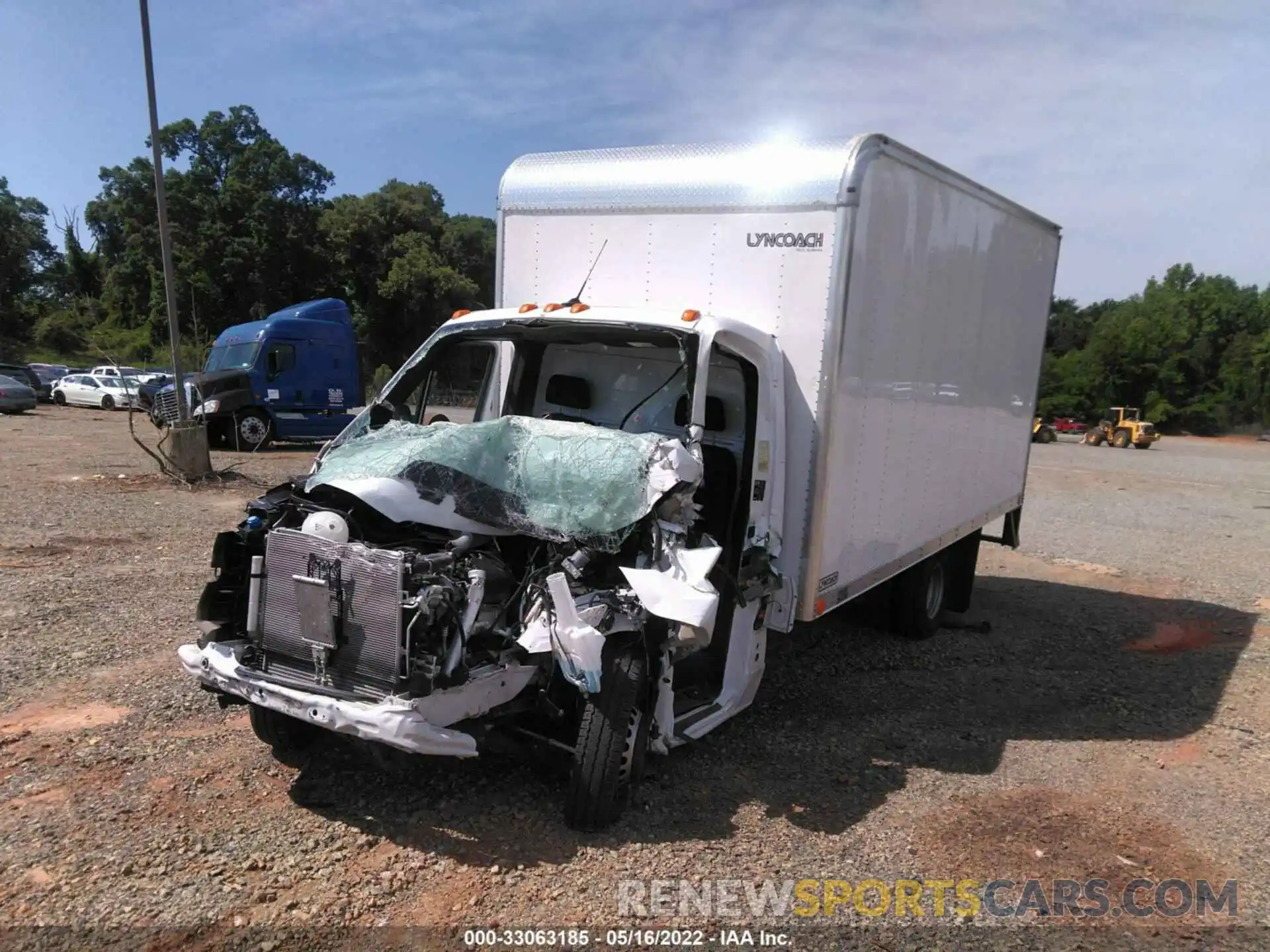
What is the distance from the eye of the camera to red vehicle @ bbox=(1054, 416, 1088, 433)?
5338 centimetres

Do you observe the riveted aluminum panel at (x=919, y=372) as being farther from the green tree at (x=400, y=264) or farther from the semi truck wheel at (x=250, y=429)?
the green tree at (x=400, y=264)

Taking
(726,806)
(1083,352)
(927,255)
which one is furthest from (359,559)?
(1083,352)

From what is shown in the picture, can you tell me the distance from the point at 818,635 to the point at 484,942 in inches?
181

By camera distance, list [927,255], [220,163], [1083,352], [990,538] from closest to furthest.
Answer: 1. [927,255]
2. [990,538]
3. [220,163]
4. [1083,352]

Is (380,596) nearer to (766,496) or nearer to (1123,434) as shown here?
(766,496)

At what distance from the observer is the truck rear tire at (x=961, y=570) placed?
799 cm

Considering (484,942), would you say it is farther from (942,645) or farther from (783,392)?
(942,645)

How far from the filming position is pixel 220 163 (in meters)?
42.4

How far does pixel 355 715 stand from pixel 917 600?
201 inches

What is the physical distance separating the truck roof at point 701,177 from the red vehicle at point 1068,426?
5291 centimetres

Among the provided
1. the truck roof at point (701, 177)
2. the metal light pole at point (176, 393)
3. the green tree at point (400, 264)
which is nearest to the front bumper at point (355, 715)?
the truck roof at point (701, 177)

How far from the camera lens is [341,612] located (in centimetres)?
358

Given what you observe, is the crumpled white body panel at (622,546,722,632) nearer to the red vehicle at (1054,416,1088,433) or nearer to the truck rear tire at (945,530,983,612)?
the truck rear tire at (945,530,983,612)

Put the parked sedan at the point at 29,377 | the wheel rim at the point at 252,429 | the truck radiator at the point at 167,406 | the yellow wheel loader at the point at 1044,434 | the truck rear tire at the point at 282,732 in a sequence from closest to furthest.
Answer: the truck rear tire at the point at 282,732, the truck radiator at the point at 167,406, the wheel rim at the point at 252,429, the parked sedan at the point at 29,377, the yellow wheel loader at the point at 1044,434
